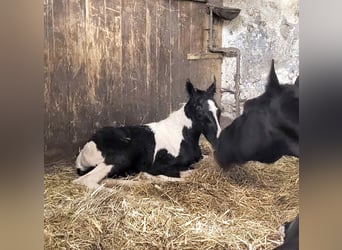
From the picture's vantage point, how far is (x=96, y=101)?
1.34 metres

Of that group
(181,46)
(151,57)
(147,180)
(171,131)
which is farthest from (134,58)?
(147,180)

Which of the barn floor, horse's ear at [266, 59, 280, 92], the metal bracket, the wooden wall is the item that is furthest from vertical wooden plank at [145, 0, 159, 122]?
horse's ear at [266, 59, 280, 92]

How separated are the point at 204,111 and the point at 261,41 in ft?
0.95

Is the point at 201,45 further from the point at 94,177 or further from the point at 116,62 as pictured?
the point at 94,177

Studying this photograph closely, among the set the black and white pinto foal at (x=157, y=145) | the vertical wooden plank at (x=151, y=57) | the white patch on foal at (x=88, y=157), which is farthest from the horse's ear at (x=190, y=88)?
the white patch on foal at (x=88, y=157)

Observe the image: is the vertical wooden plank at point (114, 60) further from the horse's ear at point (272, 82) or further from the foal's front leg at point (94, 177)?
the horse's ear at point (272, 82)

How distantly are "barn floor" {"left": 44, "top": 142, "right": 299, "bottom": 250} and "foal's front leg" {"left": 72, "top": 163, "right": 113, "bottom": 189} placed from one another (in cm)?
2

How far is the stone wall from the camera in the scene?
1349 millimetres

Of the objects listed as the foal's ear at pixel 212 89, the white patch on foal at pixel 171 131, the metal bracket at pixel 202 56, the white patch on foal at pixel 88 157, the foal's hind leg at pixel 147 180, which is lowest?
the foal's hind leg at pixel 147 180

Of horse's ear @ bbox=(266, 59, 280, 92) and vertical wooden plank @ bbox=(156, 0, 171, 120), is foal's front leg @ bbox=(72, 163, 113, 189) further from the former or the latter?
horse's ear @ bbox=(266, 59, 280, 92)

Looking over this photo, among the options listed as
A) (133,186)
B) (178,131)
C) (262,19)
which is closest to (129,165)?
(133,186)

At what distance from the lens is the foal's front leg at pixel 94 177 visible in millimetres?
1331

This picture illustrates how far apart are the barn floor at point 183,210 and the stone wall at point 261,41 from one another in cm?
26

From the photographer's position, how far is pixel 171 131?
1.39 meters
